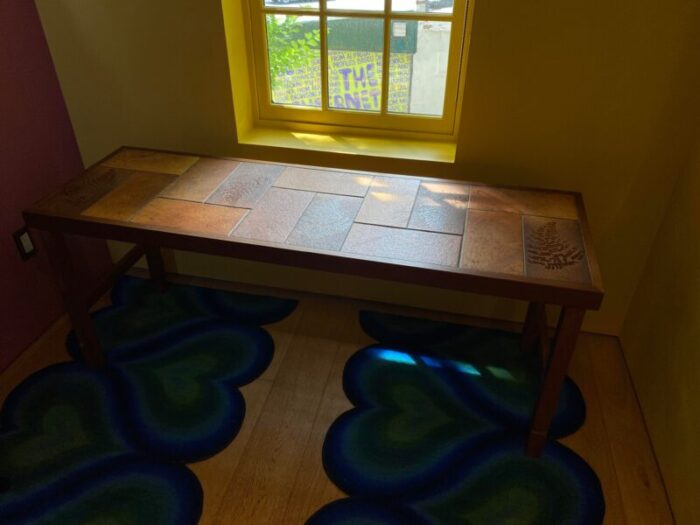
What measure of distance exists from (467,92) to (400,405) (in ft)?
4.01

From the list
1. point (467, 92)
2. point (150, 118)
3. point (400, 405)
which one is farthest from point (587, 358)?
point (150, 118)

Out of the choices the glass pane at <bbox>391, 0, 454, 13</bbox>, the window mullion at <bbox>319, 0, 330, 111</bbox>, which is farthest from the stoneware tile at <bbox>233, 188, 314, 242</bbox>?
the glass pane at <bbox>391, 0, 454, 13</bbox>

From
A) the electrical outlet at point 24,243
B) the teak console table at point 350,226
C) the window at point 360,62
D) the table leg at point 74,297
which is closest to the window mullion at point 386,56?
the window at point 360,62

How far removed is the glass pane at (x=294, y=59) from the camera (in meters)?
2.26

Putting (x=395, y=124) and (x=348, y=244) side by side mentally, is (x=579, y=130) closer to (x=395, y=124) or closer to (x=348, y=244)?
(x=395, y=124)

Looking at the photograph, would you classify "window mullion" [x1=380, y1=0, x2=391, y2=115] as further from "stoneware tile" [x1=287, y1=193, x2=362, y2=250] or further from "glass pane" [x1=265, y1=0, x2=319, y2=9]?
"stoneware tile" [x1=287, y1=193, x2=362, y2=250]

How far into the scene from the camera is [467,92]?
6.76 ft

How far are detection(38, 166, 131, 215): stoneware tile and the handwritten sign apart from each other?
783 mm

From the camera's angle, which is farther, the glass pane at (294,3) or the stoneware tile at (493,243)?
the glass pane at (294,3)

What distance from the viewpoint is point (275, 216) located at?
6.19ft

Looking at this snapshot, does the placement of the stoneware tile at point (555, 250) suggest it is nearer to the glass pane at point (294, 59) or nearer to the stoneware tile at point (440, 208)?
the stoneware tile at point (440, 208)

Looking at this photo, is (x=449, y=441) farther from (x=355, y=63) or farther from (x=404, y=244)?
(x=355, y=63)

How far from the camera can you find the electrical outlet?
2269 mm

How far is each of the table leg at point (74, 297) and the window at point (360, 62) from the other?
103cm
